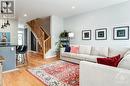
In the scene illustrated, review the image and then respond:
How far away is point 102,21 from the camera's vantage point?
19.1ft

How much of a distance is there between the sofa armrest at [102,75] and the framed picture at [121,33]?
11.7ft

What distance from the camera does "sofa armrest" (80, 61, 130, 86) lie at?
66.2 inches

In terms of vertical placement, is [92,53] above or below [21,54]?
above

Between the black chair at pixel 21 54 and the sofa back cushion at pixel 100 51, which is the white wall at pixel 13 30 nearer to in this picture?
the black chair at pixel 21 54

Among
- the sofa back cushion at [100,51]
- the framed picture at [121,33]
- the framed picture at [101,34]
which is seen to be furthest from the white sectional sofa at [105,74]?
the framed picture at [101,34]

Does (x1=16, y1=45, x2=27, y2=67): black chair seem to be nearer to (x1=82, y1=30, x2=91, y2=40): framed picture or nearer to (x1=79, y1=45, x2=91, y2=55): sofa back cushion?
(x1=79, y1=45, x2=91, y2=55): sofa back cushion

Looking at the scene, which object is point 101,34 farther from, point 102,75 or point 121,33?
point 102,75

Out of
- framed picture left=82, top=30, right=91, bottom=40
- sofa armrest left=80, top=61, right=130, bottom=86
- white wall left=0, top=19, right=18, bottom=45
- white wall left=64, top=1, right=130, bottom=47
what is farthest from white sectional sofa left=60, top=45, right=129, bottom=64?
white wall left=0, top=19, right=18, bottom=45

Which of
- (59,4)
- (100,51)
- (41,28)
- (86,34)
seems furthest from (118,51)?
(41,28)

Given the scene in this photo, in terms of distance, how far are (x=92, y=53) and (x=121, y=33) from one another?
5.00ft

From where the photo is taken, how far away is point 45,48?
7.23 m

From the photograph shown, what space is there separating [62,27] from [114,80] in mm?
6593

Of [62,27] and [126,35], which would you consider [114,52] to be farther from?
[62,27]

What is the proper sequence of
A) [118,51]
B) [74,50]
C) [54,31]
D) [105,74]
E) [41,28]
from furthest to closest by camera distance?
[41,28]
[54,31]
[74,50]
[118,51]
[105,74]
